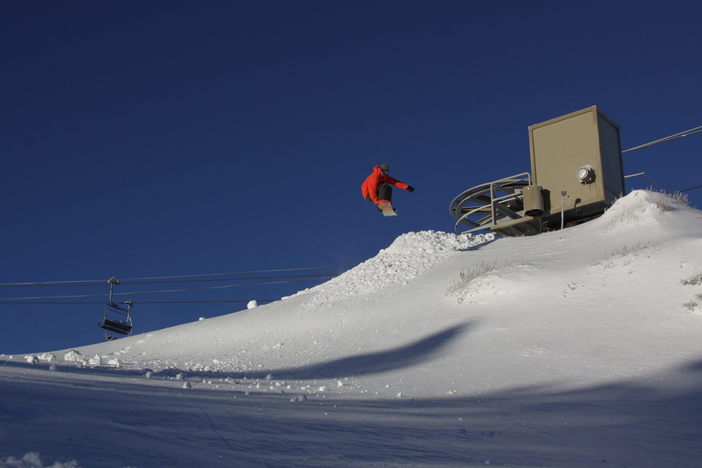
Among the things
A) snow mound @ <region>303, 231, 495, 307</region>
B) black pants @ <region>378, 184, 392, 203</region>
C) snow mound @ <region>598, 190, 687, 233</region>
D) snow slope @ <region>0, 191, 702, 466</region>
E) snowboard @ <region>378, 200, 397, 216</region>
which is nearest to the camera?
snow slope @ <region>0, 191, 702, 466</region>

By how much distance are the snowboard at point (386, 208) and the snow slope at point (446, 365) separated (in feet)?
4.91

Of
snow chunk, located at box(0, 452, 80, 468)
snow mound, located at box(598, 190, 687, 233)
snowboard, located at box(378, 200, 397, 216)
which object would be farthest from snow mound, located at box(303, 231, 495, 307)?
snow chunk, located at box(0, 452, 80, 468)

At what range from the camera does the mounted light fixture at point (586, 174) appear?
1900 centimetres

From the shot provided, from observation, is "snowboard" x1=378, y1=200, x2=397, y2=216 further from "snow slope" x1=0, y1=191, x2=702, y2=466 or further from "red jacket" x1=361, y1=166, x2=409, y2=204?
"snow slope" x1=0, y1=191, x2=702, y2=466

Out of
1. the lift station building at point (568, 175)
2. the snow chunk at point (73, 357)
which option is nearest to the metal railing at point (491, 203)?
the lift station building at point (568, 175)

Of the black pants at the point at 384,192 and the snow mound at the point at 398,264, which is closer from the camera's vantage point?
the black pants at the point at 384,192

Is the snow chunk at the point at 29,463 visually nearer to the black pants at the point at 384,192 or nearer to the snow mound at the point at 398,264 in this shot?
the snow mound at the point at 398,264

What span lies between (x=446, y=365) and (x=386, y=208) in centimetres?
703

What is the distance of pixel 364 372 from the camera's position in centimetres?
997

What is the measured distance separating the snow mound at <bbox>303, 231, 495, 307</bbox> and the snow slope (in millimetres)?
66

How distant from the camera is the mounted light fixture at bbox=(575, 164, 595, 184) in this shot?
19000 mm

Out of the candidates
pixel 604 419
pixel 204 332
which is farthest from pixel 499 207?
pixel 604 419

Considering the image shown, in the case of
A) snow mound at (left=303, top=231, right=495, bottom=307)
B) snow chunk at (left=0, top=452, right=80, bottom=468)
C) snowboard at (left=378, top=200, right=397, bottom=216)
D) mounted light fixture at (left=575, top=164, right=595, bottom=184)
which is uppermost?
mounted light fixture at (left=575, top=164, right=595, bottom=184)

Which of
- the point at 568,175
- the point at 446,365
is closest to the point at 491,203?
the point at 568,175
